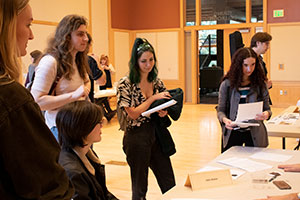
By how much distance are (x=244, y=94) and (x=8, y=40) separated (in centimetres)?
274

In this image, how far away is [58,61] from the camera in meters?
2.48

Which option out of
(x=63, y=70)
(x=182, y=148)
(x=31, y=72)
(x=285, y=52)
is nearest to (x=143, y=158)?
(x=63, y=70)

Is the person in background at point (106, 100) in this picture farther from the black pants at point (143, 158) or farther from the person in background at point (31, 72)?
the black pants at point (143, 158)

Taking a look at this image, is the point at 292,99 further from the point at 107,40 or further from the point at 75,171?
the point at 75,171

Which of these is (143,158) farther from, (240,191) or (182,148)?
(182,148)

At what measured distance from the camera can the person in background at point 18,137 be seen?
0.92m

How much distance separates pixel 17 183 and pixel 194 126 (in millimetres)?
7434

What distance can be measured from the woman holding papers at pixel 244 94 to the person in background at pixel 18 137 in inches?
97.6

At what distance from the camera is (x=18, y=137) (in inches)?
36.5

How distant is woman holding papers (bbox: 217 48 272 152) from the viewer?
3344mm

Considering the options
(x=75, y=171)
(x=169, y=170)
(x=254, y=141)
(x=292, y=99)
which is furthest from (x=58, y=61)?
(x=292, y=99)

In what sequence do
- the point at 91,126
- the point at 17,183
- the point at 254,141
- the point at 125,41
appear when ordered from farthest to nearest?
1. the point at 125,41
2. the point at 254,141
3. the point at 91,126
4. the point at 17,183

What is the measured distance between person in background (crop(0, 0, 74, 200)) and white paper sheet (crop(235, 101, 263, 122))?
2290mm

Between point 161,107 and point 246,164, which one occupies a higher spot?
point 161,107
